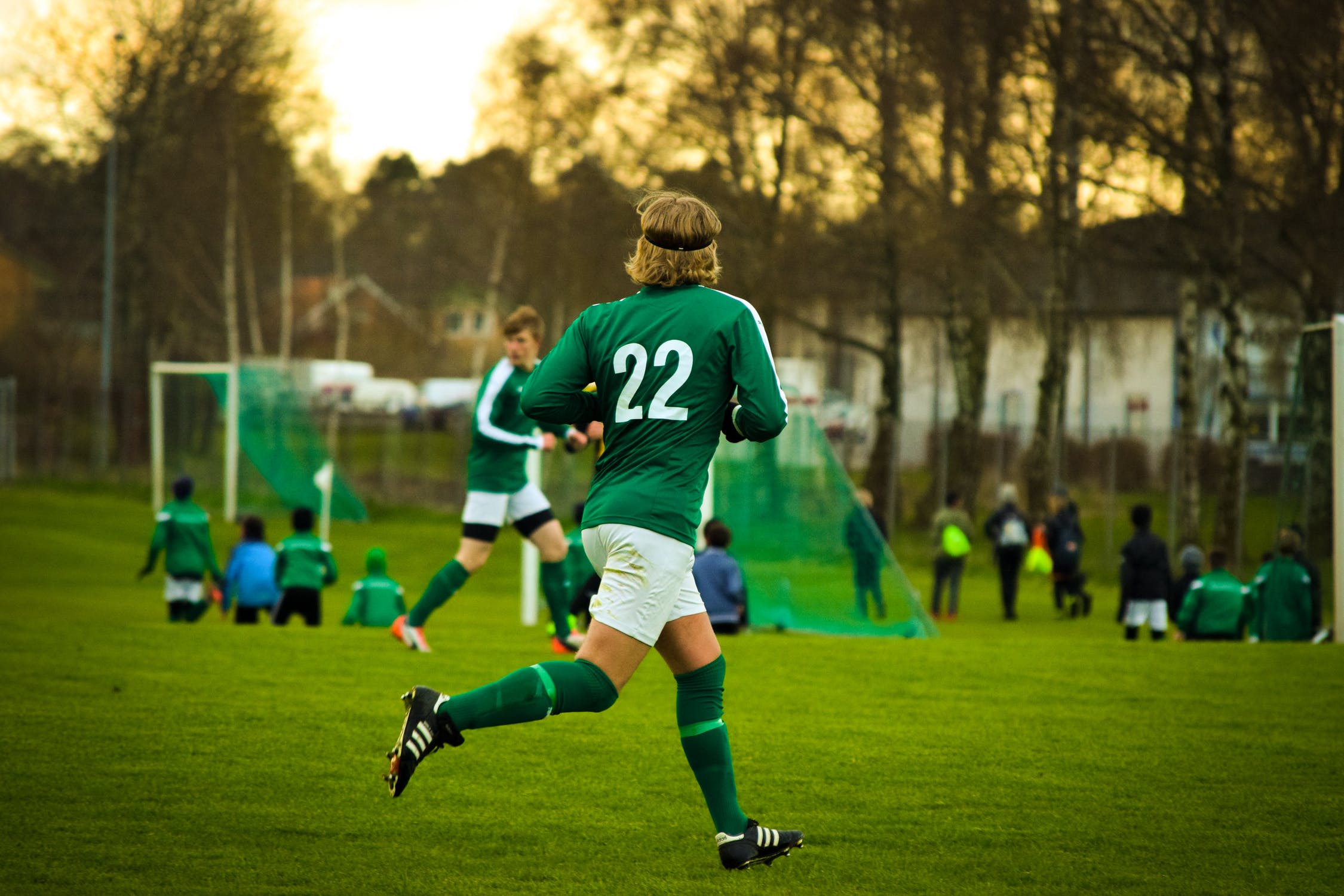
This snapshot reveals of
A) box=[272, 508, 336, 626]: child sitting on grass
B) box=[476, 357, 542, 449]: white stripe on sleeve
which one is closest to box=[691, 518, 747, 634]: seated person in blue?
box=[476, 357, 542, 449]: white stripe on sleeve

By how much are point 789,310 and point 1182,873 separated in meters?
26.1

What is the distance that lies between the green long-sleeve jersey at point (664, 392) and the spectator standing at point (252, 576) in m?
8.81

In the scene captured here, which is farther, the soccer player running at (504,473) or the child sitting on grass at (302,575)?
the child sitting on grass at (302,575)

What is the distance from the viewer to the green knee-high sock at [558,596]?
29.3 ft

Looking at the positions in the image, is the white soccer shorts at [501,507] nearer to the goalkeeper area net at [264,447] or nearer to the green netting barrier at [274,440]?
the goalkeeper area net at [264,447]

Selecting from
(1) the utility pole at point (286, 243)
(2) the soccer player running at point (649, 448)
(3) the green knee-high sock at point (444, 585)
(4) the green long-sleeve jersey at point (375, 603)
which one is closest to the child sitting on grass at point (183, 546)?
(4) the green long-sleeve jersey at point (375, 603)

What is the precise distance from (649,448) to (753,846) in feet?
3.99

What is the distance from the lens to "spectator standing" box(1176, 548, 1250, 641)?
12.4 meters

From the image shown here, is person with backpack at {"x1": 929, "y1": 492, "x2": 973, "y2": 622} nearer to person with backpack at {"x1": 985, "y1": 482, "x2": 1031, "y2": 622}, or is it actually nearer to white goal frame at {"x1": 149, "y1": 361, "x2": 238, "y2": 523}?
person with backpack at {"x1": 985, "y1": 482, "x2": 1031, "y2": 622}

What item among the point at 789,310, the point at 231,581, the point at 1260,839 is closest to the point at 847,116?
the point at 789,310

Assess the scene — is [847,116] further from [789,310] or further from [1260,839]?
[1260,839]

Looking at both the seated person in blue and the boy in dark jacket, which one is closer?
the seated person in blue

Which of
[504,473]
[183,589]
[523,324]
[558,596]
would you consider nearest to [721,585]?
[558,596]

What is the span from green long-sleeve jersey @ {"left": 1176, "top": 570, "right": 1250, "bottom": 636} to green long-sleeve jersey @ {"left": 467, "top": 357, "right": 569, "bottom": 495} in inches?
272
